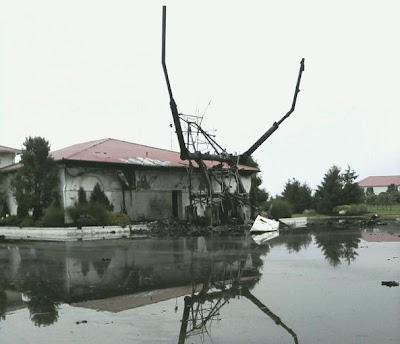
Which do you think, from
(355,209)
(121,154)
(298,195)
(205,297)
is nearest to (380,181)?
(298,195)

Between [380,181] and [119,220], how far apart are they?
91.5 meters

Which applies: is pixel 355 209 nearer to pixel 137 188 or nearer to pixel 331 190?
pixel 331 190

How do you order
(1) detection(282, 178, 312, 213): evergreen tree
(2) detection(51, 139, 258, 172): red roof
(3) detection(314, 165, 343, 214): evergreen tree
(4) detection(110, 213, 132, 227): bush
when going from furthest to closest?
1. (1) detection(282, 178, 312, 213): evergreen tree
2. (3) detection(314, 165, 343, 214): evergreen tree
3. (2) detection(51, 139, 258, 172): red roof
4. (4) detection(110, 213, 132, 227): bush

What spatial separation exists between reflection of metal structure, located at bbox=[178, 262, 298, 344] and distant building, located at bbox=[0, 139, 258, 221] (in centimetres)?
1760

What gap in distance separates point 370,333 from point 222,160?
2266 centimetres

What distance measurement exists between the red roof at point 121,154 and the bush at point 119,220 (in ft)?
10.7

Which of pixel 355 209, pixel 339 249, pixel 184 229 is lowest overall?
pixel 339 249

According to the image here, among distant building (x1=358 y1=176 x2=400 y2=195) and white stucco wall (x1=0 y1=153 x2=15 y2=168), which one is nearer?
white stucco wall (x1=0 y1=153 x2=15 y2=168)

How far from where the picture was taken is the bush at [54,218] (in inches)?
930

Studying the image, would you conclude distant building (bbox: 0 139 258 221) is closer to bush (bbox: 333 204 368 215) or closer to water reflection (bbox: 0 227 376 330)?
water reflection (bbox: 0 227 376 330)

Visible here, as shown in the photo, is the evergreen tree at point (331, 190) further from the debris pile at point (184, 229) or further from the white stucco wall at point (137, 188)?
the debris pile at point (184, 229)

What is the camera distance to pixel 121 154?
97.4 feet

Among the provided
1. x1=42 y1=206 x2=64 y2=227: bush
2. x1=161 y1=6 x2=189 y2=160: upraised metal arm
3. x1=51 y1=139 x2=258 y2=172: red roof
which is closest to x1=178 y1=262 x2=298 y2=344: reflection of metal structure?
x1=161 y1=6 x2=189 y2=160: upraised metal arm

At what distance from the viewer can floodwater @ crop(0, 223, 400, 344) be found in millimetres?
5809
